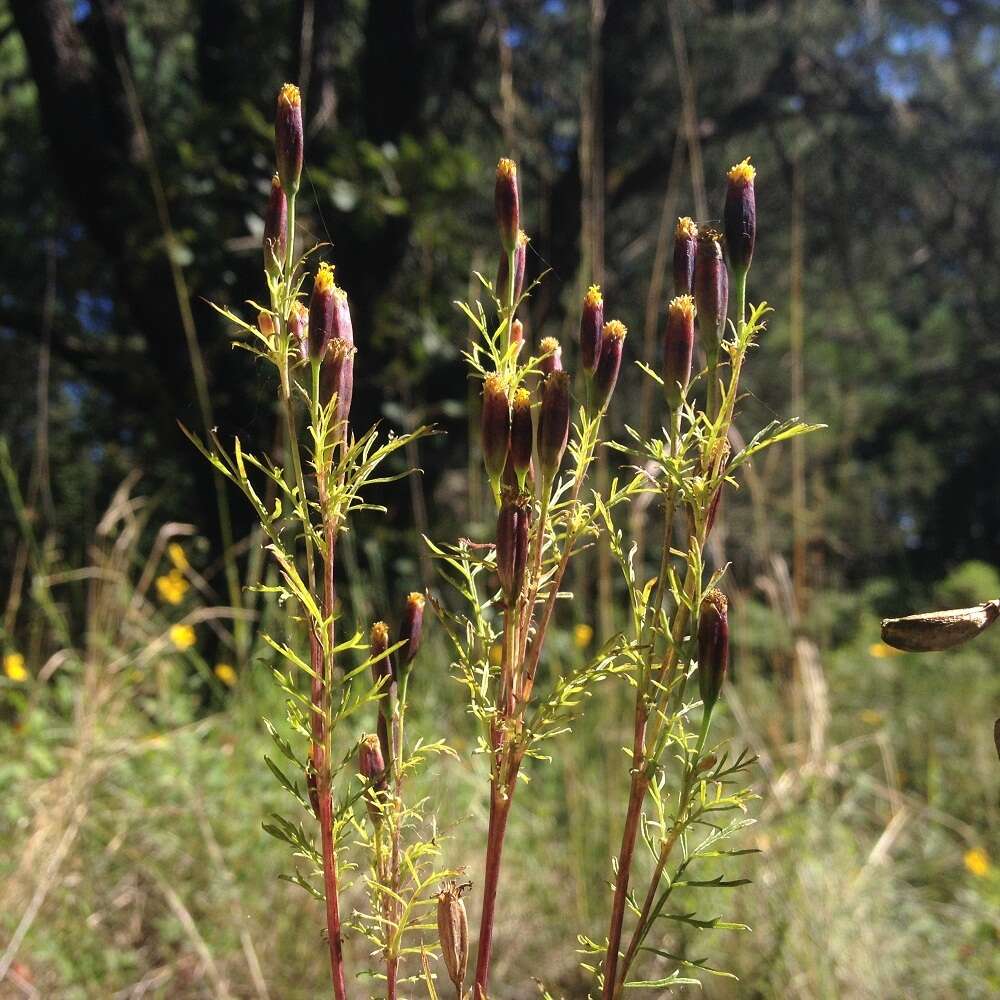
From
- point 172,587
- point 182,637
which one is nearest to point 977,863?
point 182,637

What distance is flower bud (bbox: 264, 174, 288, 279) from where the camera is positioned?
0.25 metres

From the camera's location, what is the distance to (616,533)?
0.28 m

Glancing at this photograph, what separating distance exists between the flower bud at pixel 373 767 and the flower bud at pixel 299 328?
4.3 inches

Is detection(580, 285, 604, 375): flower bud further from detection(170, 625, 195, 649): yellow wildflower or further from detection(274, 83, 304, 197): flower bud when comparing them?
detection(170, 625, 195, 649): yellow wildflower

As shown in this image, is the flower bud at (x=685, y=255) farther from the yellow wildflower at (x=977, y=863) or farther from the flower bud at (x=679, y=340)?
the yellow wildflower at (x=977, y=863)

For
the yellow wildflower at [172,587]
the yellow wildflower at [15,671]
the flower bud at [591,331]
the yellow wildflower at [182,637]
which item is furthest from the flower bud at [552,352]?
the yellow wildflower at [172,587]

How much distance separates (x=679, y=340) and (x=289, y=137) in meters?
0.12

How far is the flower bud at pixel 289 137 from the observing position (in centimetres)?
25

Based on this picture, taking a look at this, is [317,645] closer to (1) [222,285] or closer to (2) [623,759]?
(2) [623,759]

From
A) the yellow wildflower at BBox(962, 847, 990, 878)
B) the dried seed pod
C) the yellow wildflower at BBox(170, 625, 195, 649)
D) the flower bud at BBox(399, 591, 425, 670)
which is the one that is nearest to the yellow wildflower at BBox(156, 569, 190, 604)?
the yellow wildflower at BBox(170, 625, 195, 649)

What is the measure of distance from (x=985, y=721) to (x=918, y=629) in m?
2.73

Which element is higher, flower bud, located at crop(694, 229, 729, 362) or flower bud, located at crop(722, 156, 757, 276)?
flower bud, located at crop(722, 156, 757, 276)

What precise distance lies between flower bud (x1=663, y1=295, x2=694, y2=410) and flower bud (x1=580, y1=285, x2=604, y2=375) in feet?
0.06

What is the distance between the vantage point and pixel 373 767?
28cm
